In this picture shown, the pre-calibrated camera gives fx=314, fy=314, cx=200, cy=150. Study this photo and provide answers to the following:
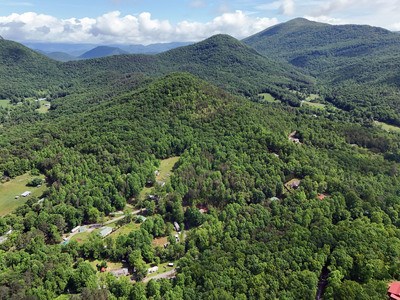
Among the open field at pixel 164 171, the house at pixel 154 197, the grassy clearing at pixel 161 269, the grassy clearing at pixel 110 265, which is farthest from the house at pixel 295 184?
the grassy clearing at pixel 110 265

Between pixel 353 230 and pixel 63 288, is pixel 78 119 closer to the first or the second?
pixel 63 288

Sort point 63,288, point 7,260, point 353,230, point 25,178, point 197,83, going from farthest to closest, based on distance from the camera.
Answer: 1. point 197,83
2. point 25,178
3. point 353,230
4. point 7,260
5. point 63,288

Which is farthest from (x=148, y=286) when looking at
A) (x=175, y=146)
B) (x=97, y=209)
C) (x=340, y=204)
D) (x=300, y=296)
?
(x=175, y=146)

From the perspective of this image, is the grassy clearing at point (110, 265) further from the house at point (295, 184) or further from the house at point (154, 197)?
the house at point (295, 184)

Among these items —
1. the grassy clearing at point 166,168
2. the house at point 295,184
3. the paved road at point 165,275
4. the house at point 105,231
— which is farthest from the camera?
the grassy clearing at point 166,168

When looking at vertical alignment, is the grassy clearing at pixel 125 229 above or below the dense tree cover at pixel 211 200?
below

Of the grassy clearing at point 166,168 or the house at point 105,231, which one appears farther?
the grassy clearing at point 166,168

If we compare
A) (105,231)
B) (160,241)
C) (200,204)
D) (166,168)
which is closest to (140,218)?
(105,231)
